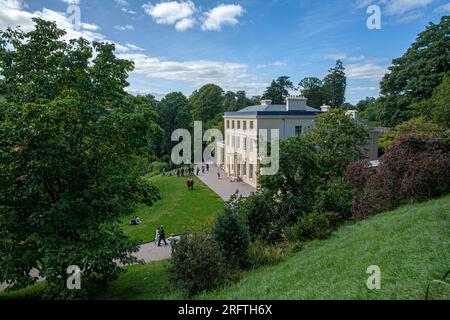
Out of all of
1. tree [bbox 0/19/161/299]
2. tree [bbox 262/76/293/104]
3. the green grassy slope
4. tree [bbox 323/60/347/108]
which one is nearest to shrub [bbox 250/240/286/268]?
the green grassy slope

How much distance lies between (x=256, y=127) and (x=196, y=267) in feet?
75.9

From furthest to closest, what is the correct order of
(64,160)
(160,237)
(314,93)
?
(314,93) → (160,237) → (64,160)

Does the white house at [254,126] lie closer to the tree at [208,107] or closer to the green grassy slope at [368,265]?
the green grassy slope at [368,265]

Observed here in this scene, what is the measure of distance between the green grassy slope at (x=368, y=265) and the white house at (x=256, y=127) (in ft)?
59.4

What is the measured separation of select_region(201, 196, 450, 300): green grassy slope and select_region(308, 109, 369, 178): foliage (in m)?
10.6

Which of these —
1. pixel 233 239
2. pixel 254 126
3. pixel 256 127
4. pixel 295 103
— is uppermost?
pixel 295 103

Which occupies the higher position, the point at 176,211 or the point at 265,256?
the point at 265,256

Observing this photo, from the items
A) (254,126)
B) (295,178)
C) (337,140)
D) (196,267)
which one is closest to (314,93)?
(254,126)

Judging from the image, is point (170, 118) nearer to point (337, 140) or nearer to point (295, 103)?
point (295, 103)

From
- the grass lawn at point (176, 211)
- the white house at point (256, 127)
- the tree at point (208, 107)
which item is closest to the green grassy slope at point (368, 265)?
the grass lawn at point (176, 211)

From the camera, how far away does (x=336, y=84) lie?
79.5m

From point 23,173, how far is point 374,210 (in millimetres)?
13320

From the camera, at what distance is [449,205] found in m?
10.2
